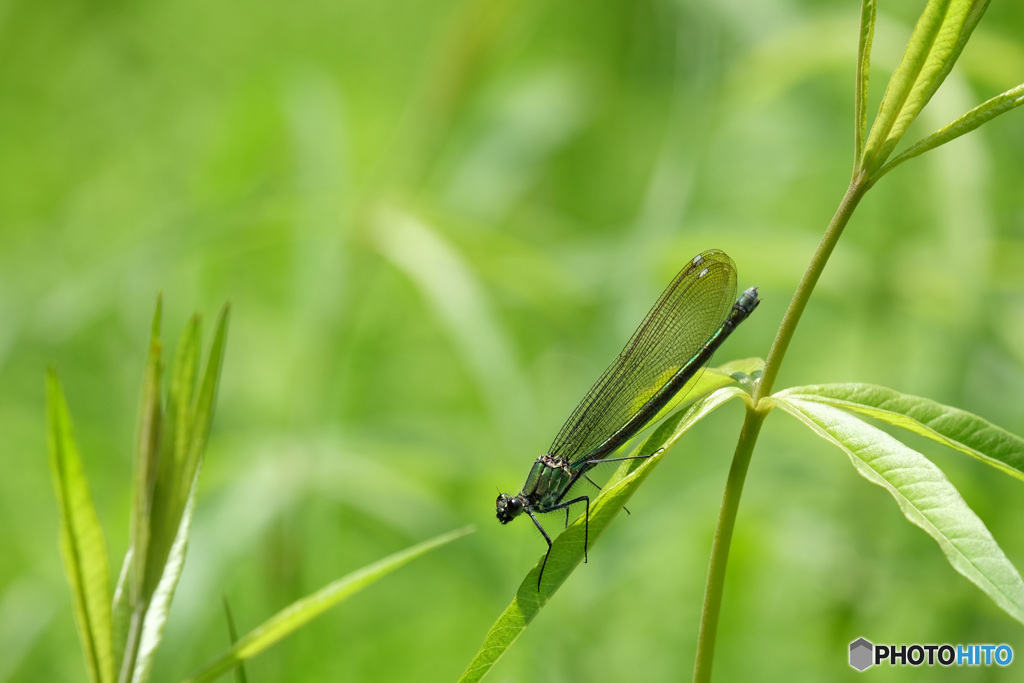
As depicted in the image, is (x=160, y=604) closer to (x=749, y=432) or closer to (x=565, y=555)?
(x=565, y=555)

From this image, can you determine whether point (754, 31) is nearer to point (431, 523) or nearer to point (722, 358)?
point (722, 358)

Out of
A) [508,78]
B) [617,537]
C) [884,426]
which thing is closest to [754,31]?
[508,78]

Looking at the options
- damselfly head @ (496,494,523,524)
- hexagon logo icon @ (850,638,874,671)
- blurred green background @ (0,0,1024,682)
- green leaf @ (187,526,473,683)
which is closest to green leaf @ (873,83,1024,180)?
green leaf @ (187,526,473,683)

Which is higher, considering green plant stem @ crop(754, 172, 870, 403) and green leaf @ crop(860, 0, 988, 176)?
green leaf @ crop(860, 0, 988, 176)

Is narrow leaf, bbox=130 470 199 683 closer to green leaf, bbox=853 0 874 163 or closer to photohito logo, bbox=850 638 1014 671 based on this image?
green leaf, bbox=853 0 874 163

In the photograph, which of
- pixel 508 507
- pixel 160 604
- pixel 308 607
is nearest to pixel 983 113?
pixel 308 607

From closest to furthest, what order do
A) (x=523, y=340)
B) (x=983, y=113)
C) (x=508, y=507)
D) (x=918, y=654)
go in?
1. (x=983, y=113)
2. (x=918, y=654)
3. (x=508, y=507)
4. (x=523, y=340)

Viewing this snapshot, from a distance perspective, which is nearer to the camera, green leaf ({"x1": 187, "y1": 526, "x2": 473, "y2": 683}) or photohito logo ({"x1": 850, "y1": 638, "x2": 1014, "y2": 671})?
green leaf ({"x1": 187, "y1": 526, "x2": 473, "y2": 683})
